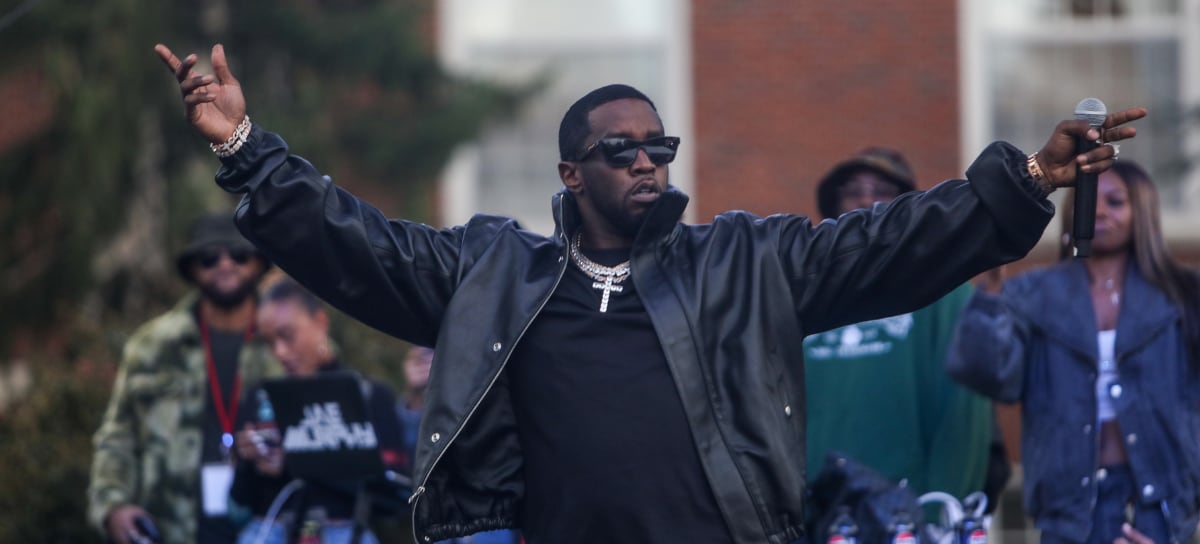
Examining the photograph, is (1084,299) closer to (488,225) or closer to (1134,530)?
(1134,530)

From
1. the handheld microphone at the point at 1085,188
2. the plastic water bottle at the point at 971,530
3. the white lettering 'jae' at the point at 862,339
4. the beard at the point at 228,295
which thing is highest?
the handheld microphone at the point at 1085,188

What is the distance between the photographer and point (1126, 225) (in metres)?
5.84

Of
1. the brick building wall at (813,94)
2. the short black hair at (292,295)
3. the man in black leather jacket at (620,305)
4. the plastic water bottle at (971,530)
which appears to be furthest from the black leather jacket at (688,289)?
the brick building wall at (813,94)

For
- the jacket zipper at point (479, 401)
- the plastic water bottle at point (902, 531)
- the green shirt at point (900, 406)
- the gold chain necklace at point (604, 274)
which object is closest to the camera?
the jacket zipper at point (479, 401)

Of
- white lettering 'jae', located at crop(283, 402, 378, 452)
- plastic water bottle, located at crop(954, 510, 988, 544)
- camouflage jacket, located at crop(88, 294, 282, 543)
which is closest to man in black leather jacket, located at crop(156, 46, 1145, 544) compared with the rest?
plastic water bottle, located at crop(954, 510, 988, 544)

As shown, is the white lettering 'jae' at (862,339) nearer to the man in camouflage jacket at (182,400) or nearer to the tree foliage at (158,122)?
the man in camouflage jacket at (182,400)

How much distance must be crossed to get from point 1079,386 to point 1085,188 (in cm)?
179

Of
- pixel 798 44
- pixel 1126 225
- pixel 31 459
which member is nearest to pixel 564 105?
pixel 798 44

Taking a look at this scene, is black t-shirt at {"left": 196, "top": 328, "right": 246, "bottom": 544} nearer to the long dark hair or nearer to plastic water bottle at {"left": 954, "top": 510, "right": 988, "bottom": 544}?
plastic water bottle at {"left": 954, "top": 510, "right": 988, "bottom": 544}

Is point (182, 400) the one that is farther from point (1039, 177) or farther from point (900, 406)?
point (1039, 177)

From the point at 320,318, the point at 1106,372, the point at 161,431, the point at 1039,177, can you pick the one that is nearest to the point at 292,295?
the point at 320,318

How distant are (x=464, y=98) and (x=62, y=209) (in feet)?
8.13

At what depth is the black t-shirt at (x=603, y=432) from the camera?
4.23m

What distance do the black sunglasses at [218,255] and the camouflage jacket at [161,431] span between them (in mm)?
286
